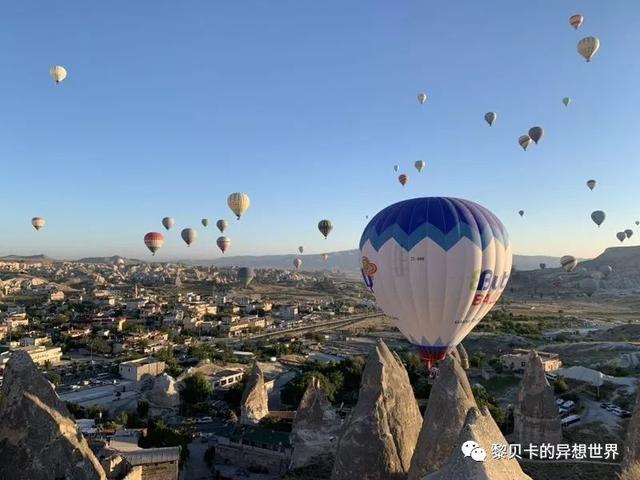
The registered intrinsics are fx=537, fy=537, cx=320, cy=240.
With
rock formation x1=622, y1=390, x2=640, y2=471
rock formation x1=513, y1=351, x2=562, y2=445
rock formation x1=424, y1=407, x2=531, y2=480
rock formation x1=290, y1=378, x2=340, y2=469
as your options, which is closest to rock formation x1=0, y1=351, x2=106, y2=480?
rock formation x1=424, y1=407, x2=531, y2=480

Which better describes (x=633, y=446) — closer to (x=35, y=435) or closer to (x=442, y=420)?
(x=442, y=420)

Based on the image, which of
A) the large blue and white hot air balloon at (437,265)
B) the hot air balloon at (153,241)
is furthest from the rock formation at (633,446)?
the hot air balloon at (153,241)

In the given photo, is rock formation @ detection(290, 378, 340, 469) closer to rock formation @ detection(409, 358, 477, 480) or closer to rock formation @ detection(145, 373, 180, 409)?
rock formation @ detection(409, 358, 477, 480)

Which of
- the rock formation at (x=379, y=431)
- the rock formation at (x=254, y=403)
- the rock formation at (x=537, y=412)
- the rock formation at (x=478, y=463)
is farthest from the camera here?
the rock formation at (x=254, y=403)

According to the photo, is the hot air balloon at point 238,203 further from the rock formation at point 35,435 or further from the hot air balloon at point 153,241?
the rock formation at point 35,435

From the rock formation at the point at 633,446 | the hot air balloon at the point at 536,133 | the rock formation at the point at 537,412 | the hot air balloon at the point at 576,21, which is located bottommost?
the rock formation at the point at 537,412

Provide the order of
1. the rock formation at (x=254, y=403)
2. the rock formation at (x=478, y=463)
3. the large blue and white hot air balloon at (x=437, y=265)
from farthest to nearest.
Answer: the rock formation at (x=254, y=403), the large blue and white hot air balloon at (x=437, y=265), the rock formation at (x=478, y=463)

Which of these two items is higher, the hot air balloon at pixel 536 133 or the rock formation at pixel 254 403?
the hot air balloon at pixel 536 133
